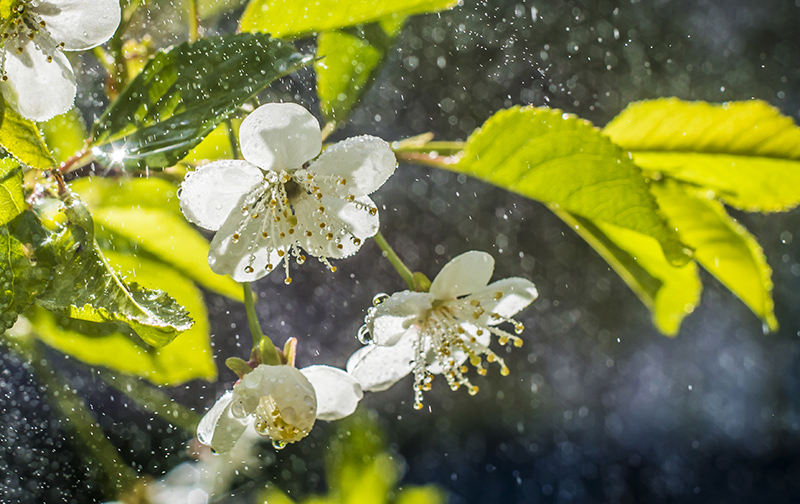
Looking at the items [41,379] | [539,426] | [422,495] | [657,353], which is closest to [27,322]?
[41,379]

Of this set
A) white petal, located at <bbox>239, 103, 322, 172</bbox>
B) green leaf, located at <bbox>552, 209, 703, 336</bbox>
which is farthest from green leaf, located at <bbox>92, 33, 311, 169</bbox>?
green leaf, located at <bbox>552, 209, 703, 336</bbox>

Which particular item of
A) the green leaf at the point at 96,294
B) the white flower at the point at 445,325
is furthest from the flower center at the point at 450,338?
the green leaf at the point at 96,294

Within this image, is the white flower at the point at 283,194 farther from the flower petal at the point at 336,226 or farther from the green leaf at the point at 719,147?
the green leaf at the point at 719,147

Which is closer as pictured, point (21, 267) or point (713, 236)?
point (21, 267)

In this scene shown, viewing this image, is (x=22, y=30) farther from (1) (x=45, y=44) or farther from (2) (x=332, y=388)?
(2) (x=332, y=388)

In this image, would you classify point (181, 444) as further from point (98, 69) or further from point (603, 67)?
point (603, 67)

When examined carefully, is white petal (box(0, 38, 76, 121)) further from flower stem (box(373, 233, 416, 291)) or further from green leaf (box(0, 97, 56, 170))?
flower stem (box(373, 233, 416, 291))

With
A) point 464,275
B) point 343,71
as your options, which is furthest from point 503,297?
point 343,71
